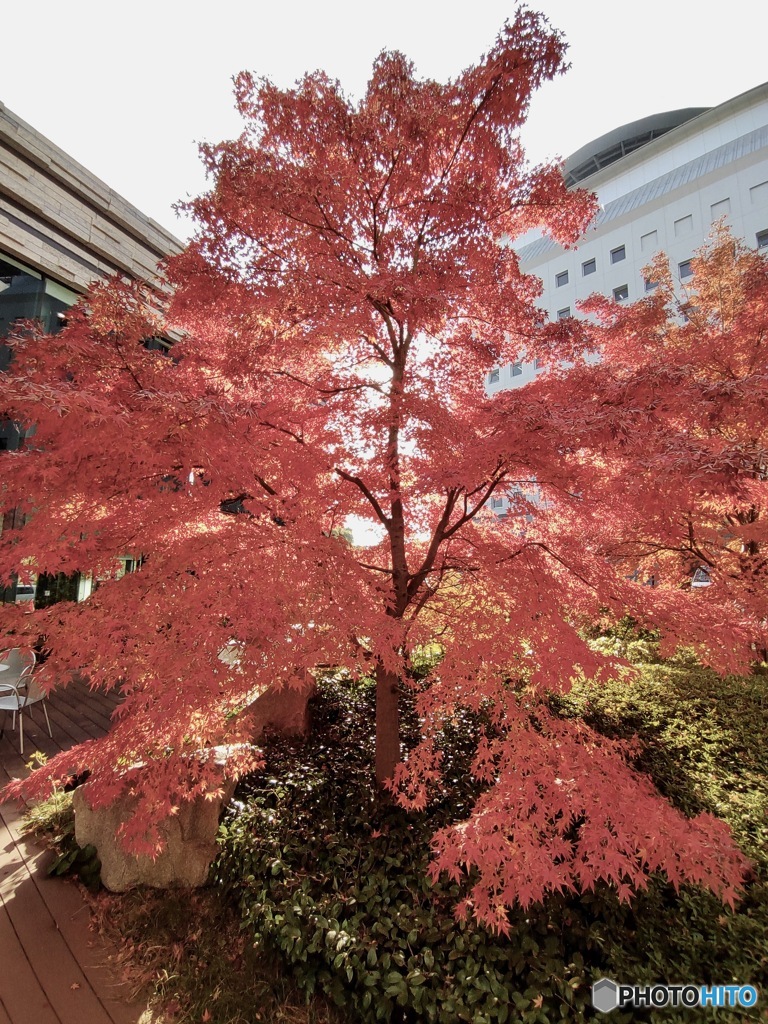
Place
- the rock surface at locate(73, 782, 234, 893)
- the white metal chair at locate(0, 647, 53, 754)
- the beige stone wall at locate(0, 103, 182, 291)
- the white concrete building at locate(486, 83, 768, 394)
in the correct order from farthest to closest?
the white concrete building at locate(486, 83, 768, 394) → the beige stone wall at locate(0, 103, 182, 291) → the white metal chair at locate(0, 647, 53, 754) → the rock surface at locate(73, 782, 234, 893)

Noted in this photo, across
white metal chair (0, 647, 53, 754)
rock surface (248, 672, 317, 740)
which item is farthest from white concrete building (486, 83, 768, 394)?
white metal chair (0, 647, 53, 754)

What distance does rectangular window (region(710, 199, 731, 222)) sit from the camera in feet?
71.3

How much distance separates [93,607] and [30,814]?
265 cm

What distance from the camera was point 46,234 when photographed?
8086 millimetres

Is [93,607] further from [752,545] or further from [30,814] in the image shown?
[752,545]

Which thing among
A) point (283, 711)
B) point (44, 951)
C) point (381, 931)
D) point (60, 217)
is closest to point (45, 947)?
point (44, 951)

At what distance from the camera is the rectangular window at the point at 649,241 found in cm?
2416

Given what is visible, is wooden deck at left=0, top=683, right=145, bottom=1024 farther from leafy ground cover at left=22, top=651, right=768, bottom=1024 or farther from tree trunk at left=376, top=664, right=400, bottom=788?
tree trunk at left=376, top=664, right=400, bottom=788

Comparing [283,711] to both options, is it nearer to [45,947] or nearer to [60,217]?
[45,947]

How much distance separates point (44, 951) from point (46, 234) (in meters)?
9.74

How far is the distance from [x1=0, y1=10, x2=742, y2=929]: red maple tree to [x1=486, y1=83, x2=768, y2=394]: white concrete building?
19319 millimetres

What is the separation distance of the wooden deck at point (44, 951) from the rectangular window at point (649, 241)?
3067 centimetres

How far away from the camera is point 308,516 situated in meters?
3.44

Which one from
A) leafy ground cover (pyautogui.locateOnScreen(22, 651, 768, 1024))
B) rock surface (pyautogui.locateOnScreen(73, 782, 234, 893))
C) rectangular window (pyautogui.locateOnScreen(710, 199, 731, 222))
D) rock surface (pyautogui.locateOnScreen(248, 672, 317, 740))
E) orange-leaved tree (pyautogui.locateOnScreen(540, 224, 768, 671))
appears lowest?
leafy ground cover (pyautogui.locateOnScreen(22, 651, 768, 1024))
